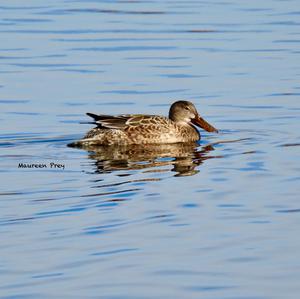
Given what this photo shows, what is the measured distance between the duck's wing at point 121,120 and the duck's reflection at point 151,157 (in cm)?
28

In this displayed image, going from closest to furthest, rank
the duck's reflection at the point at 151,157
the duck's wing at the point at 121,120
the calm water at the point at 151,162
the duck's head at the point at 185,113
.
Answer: the calm water at the point at 151,162 < the duck's reflection at the point at 151,157 < the duck's wing at the point at 121,120 < the duck's head at the point at 185,113

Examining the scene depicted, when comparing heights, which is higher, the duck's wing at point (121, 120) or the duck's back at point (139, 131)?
the duck's wing at point (121, 120)

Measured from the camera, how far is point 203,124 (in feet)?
52.9

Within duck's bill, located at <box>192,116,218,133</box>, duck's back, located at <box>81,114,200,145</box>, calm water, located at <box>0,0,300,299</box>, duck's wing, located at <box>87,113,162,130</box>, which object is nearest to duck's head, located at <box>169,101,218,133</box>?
duck's bill, located at <box>192,116,218,133</box>

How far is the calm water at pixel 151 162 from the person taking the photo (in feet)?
29.4

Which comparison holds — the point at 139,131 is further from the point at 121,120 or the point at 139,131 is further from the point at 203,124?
the point at 203,124

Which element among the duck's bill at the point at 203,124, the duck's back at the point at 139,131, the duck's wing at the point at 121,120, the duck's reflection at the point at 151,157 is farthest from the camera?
the duck's bill at the point at 203,124

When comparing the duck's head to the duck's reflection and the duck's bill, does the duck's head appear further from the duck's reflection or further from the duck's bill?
the duck's reflection

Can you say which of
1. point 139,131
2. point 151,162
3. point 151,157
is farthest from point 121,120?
point 151,162

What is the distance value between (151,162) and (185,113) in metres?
2.41

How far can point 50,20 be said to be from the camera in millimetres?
26266

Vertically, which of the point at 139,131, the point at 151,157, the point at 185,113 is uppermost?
the point at 185,113

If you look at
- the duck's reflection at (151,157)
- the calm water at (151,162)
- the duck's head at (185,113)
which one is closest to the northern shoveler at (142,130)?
the duck's head at (185,113)

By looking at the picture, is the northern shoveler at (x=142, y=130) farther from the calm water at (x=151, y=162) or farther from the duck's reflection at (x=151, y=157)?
the calm water at (x=151, y=162)
